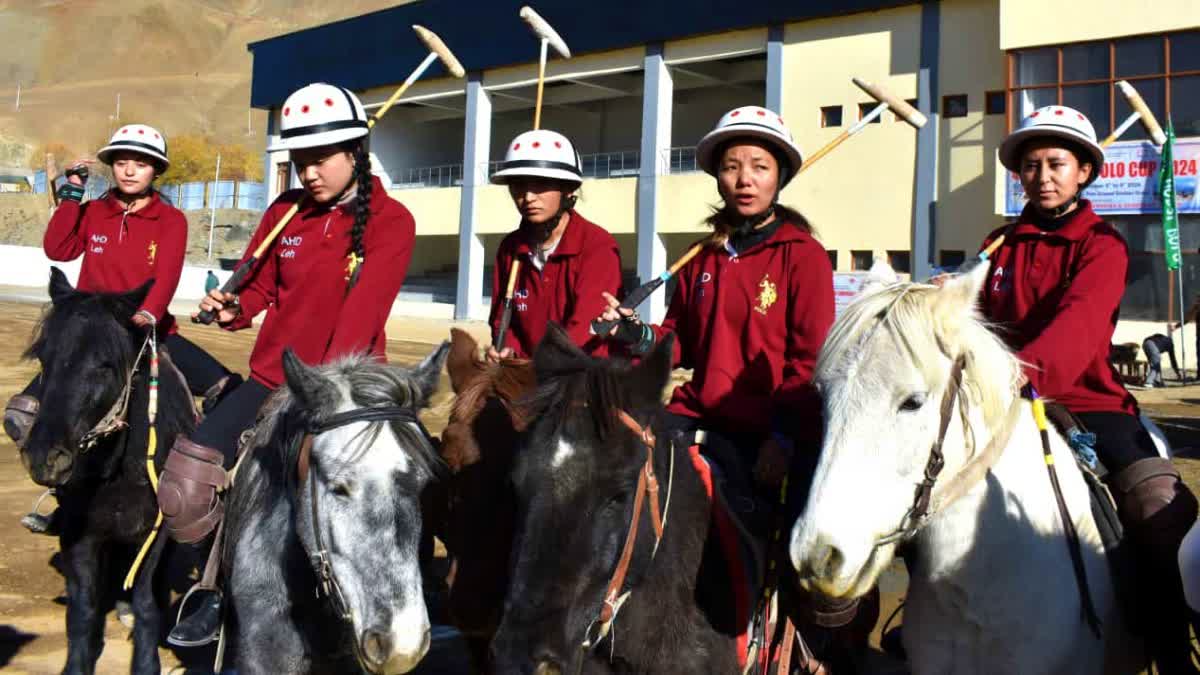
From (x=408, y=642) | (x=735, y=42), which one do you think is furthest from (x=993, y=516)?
(x=735, y=42)

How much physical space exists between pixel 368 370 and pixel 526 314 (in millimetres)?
1658

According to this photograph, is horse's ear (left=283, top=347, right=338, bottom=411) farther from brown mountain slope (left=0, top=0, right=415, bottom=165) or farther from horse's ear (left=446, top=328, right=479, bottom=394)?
brown mountain slope (left=0, top=0, right=415, bottom=165)

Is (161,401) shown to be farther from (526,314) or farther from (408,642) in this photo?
(408,642)

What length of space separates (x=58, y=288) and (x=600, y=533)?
366cm

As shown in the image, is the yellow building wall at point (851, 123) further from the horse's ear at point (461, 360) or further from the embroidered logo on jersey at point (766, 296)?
the embroidered logo on jersey at point (766, 296)

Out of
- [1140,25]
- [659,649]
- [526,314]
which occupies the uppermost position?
[1140,25]

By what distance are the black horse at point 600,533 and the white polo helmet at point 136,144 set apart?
398cm

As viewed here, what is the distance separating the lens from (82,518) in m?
5.32

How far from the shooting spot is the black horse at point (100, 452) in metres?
5.07

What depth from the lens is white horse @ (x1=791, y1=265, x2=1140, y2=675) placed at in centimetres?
310

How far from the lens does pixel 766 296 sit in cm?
422

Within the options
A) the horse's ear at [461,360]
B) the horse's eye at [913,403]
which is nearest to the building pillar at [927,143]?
the horse's ear at [461,360]

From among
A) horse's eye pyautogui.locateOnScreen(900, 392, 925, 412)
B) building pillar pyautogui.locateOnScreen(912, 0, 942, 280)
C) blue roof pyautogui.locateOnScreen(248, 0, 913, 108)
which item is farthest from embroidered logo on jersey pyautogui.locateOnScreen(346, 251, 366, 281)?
blue roof pyautogui.locateOnScreen(248, 0, 913, 108)

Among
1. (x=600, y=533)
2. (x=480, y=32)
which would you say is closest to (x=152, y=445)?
(x=600, y=533)
